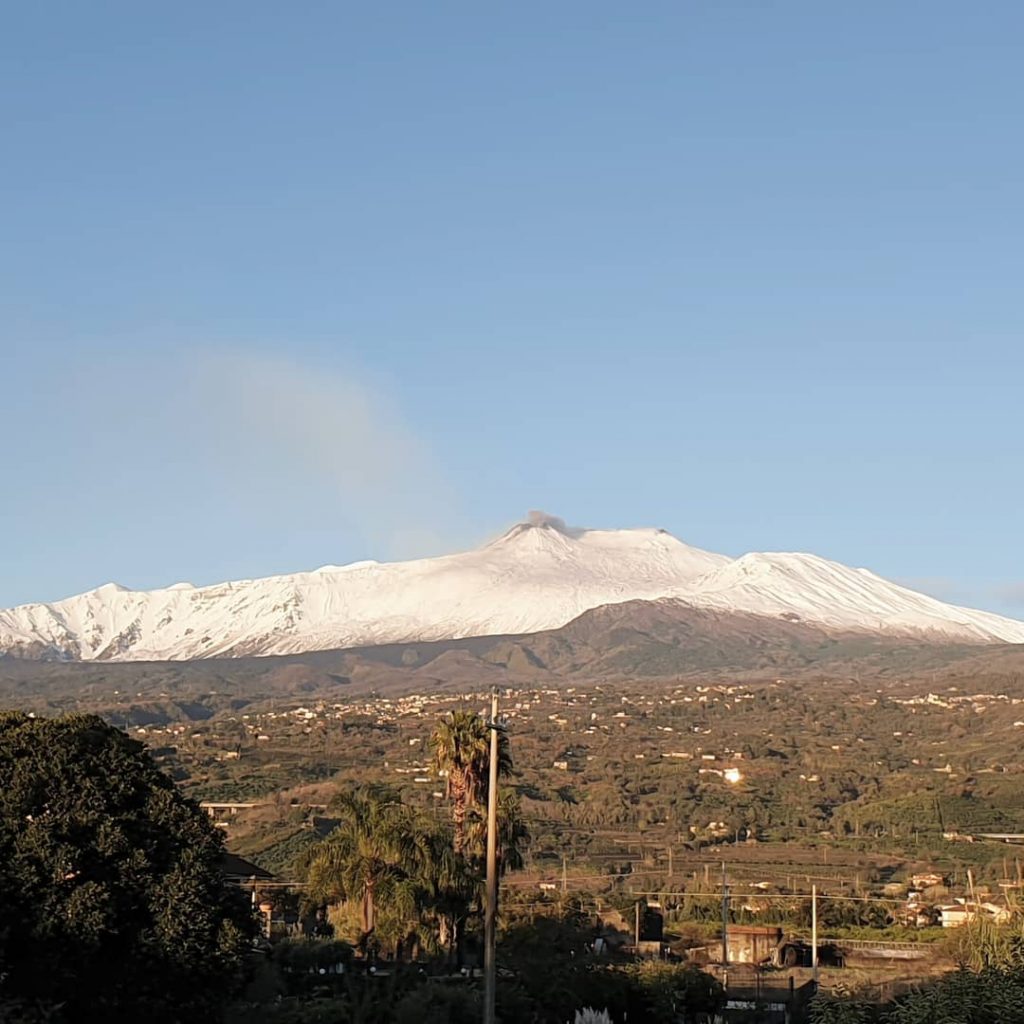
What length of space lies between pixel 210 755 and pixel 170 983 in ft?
333

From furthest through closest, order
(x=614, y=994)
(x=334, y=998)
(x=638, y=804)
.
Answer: (x=638, y=804) < (x=614, y=994) < (x=334, y=998)

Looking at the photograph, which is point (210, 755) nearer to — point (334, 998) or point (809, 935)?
point (809, 935)

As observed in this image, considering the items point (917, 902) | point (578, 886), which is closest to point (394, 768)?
point (578, 886)

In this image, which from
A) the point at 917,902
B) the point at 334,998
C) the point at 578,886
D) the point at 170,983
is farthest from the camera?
the point at 578,886

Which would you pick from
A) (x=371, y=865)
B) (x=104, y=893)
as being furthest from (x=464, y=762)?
(x=104, y=893)

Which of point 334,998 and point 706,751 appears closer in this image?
point 334,998

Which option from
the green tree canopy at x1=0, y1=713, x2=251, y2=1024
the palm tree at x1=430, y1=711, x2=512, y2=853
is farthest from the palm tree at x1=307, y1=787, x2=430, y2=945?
the green tree canopy at x1=0, y1=713, x2=251, y2=1024

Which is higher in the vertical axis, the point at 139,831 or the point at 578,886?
the point at 139,831

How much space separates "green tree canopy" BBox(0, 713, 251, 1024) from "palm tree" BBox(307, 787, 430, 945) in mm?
9926

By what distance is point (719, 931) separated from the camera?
161 feet

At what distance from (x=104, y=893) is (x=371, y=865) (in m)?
12.8

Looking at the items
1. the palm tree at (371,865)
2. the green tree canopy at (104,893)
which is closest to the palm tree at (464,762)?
the palm tree at (371,865)

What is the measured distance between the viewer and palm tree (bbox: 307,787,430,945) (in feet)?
113

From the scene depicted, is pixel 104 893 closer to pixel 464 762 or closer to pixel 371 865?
pixel 371 865
